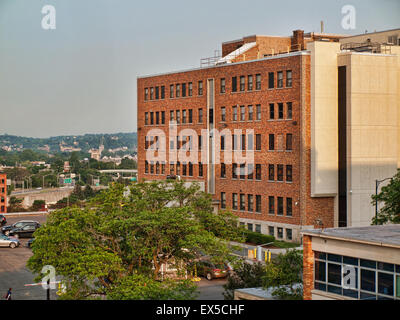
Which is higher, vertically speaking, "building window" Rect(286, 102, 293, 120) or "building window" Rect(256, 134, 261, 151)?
"building window" Rect(286, 102, 293, 120)

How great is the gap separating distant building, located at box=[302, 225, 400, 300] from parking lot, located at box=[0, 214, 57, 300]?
768 inches

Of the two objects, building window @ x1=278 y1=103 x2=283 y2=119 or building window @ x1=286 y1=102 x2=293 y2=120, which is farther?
building window @ x1=278 y1=103 x2=283 y2=119

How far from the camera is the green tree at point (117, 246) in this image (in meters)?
29.0

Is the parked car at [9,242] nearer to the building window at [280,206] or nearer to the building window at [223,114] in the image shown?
the building window at [223,114]

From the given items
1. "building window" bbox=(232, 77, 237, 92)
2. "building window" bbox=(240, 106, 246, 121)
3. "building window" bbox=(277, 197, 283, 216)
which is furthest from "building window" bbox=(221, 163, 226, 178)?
"building window" bbox=(277, 197, 283, 216)

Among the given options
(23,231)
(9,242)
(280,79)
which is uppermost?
(280,79)

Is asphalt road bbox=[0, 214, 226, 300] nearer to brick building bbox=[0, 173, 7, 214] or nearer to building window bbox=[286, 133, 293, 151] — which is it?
building window bbox=[286, 133, 293, 151]

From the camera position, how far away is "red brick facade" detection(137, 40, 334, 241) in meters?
59.9

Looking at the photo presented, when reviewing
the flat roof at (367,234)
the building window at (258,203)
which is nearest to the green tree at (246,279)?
the flat roof at (367,234)

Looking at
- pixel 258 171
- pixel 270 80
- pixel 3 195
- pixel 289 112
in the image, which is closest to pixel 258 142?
pixel 258 171

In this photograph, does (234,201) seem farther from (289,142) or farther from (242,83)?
(242,83)

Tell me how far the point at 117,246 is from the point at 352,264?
13234 mm

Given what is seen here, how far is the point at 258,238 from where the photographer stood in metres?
60.7

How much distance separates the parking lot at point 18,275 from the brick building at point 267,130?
1758 centimetres
